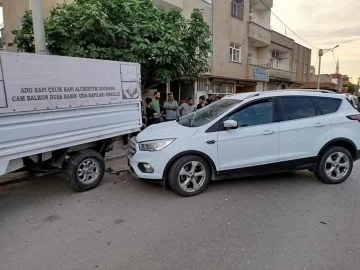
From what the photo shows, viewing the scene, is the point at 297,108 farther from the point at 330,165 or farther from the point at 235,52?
the point at 235,52

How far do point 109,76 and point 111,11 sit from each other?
2764 millimetres

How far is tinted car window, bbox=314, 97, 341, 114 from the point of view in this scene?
5074mm

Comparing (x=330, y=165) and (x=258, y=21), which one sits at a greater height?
(x=258, y=21)

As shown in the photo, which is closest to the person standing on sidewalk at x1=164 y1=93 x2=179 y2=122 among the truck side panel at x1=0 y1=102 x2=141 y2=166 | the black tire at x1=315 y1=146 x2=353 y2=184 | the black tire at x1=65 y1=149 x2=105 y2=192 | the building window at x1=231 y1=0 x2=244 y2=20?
the truck side panel at x1=0 y1=102 x2=141 y2=166

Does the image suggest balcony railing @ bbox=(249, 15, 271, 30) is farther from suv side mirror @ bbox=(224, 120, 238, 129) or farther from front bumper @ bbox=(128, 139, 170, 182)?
front bumper @ bbox=(128, 139, 170, 182)

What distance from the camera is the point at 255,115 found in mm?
4777

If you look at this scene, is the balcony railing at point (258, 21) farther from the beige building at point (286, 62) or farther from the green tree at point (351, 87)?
the green tree at point (351, 87)

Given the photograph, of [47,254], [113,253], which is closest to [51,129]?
[47,254]

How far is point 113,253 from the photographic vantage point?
2.95 m

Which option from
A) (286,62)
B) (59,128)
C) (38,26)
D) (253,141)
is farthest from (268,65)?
(59,128)

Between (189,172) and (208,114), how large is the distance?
119cm

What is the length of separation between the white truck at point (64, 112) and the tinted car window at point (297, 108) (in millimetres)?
2932

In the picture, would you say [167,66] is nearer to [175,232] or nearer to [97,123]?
[97,123]

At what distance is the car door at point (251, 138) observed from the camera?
15.0 feet
